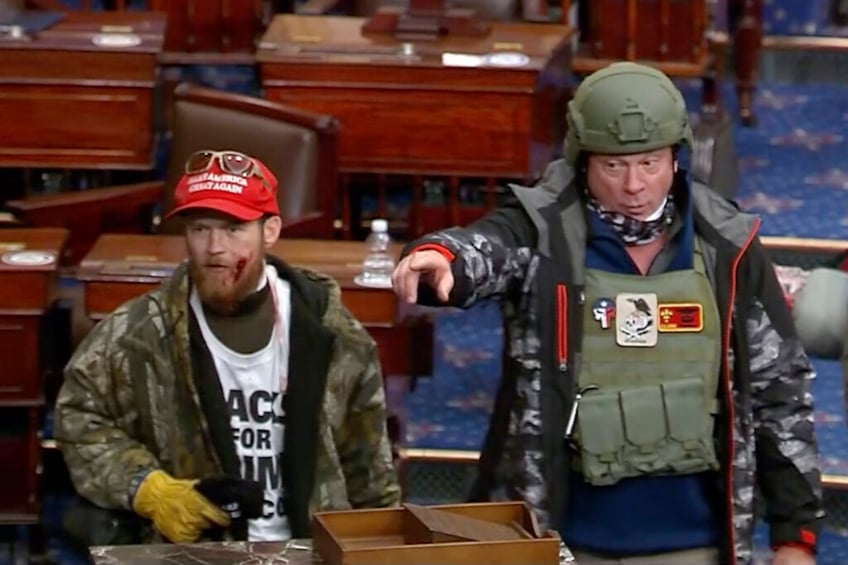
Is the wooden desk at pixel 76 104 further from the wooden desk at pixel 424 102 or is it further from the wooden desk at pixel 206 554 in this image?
the wooden desk at pixel 206 554

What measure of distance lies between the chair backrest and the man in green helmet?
1946 mm

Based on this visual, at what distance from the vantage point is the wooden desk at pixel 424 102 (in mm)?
6082

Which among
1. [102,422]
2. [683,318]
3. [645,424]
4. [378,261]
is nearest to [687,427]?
[645,424]

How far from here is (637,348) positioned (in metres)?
3.61

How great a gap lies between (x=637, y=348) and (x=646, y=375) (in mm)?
51

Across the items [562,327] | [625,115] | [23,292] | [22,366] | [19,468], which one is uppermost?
[625,115]

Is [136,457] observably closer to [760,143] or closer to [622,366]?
[622,366]

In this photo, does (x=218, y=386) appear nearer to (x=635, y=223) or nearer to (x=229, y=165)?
(x=229, y=165)

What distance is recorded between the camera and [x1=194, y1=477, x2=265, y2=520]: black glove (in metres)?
3.63

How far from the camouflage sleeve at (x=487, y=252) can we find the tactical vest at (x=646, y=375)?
0.44 feet

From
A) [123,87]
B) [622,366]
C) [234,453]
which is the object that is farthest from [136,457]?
[123,87]

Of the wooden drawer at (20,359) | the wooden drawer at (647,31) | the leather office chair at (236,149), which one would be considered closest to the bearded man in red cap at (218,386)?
the wooden drawer at (20,359)

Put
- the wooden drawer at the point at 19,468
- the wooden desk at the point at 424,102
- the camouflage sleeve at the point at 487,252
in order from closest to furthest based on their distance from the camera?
the camouflage sleeve at the point at 487,252, the wooden drawer at the point at 19,468, the wooden desk at the point at 424,102

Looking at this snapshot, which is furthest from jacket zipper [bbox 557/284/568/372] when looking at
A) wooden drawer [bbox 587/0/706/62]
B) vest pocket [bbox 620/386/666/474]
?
wooden drawer [bbox 587/0/706/62]
